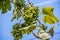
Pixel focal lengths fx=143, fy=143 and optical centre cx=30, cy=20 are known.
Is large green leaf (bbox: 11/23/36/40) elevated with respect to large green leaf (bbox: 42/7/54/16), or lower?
lower

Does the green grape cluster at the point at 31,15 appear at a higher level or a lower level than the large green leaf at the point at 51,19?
higher

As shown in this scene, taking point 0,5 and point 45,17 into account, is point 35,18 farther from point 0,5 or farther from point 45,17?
point 0,5

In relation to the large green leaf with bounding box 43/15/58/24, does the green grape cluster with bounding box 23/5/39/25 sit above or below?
above

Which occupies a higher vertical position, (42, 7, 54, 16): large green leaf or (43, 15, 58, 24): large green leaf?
(42, 7, 54, 16): large green leaf

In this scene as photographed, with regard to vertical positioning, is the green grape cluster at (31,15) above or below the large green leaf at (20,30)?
above

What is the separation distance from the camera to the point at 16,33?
0.66 metres

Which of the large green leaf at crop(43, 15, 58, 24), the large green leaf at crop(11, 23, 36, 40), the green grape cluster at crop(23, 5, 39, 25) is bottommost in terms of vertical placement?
the large green leaf at crop(11, 23, 36, 40)

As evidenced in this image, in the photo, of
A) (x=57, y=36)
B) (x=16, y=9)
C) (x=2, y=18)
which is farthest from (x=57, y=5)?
(x=16, y=9)

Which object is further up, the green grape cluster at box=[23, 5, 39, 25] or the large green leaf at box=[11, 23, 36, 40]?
the green grape cluster at box=[23, 5, 39, 25]

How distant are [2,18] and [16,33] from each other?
1.14 m

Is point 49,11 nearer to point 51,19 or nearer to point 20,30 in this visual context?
point 51,19

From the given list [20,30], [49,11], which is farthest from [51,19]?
[20,30]

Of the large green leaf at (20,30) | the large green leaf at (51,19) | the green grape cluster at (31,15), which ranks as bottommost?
the large green leaf at (20,30)

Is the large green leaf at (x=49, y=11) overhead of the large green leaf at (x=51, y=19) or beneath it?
overhead
